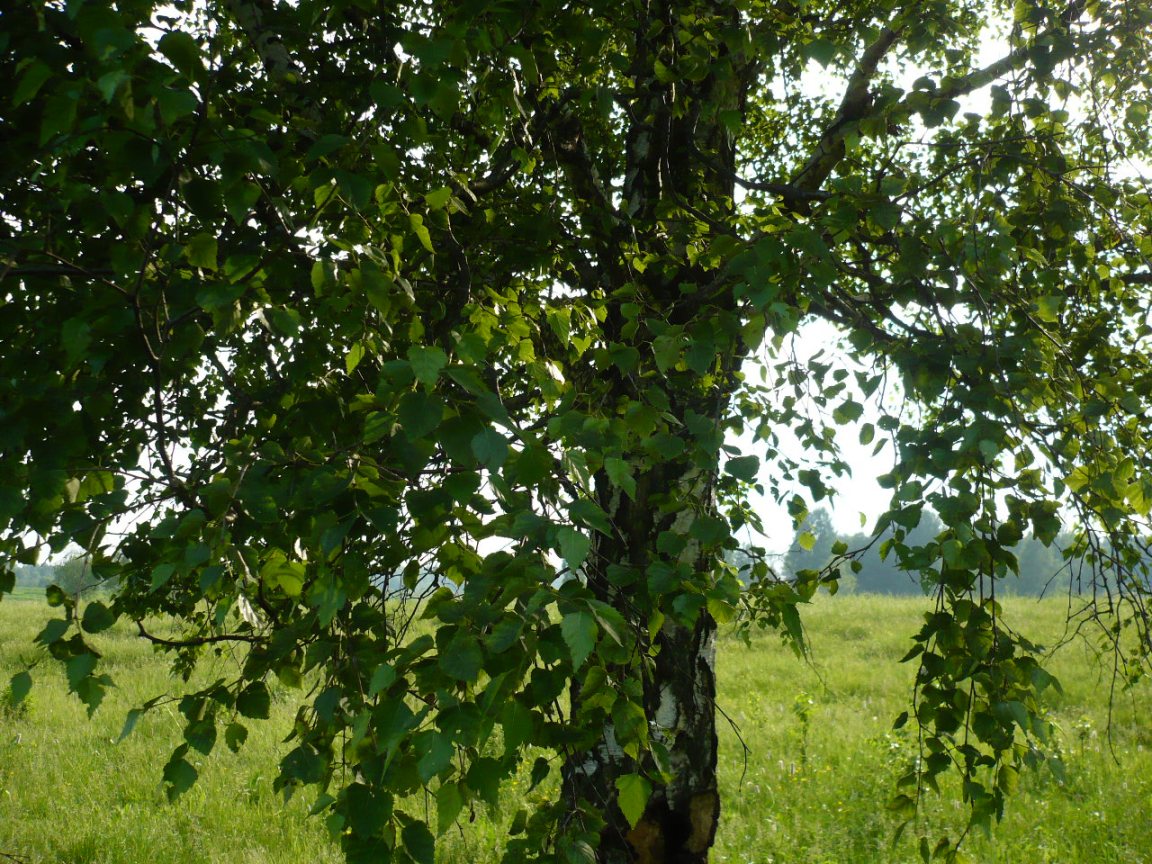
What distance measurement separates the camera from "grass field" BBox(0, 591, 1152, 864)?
25.6 feet

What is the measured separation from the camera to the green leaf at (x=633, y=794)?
2.16m

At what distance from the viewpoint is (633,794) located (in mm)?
2184

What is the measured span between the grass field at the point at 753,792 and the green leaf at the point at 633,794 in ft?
11.1

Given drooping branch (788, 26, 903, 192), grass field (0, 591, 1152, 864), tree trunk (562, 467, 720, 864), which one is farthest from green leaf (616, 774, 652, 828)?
drooping branch (788, 26, 903, 192)

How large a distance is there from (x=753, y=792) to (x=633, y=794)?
8046 millimetres

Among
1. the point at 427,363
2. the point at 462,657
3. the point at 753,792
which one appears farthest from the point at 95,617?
the point at 753,792

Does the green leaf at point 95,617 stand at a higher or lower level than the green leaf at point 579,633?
lower

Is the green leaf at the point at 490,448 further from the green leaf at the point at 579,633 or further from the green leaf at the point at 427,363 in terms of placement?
the green leaf at the point at 579,633

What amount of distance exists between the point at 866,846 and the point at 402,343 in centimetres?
724

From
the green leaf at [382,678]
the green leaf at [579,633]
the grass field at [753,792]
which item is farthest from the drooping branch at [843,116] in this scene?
the green leaf at [382,678]

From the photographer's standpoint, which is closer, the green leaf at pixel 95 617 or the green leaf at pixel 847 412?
the green leaf at pixel 95 617

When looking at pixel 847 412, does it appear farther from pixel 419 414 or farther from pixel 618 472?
pixel 419 414

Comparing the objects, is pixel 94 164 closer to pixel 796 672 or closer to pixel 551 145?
pixel 551 145

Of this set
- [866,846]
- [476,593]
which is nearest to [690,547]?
[476,593]
